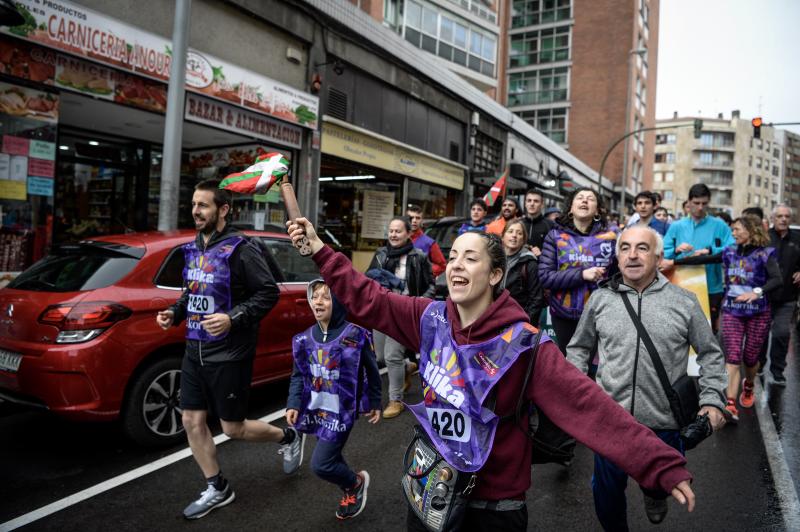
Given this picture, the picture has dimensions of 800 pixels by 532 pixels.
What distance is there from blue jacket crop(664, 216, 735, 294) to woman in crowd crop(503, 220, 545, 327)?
203cm

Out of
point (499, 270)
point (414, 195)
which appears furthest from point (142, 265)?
point (414, 195)

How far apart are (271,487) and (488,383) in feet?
8.03

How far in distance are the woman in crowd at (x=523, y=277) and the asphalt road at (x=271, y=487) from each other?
4.29 ft

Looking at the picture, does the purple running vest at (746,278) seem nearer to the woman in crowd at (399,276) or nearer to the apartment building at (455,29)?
the woman in crowd at (399,276)

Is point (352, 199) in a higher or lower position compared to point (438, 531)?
higher

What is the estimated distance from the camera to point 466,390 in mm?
1884

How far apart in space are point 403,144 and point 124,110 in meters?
7.82

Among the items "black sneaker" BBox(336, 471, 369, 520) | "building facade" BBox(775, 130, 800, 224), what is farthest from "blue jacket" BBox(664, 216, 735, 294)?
"building facade" BBox(775, 130, 800, 224)

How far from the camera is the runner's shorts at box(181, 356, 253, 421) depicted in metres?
3.37

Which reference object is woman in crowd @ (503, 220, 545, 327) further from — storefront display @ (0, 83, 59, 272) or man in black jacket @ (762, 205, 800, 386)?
storefront display @ (0, 83, 59, 272)

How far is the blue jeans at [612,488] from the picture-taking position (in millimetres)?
2613

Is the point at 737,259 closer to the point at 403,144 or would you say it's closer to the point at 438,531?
the point at 438,531

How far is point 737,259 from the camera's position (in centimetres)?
554

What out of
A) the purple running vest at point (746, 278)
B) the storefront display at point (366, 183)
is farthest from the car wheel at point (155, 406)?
the storefront display at point (366, 183)
